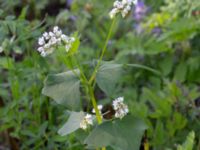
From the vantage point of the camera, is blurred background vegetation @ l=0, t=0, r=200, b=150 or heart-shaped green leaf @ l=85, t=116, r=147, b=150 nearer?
heart-shaped green leaf @ l=85, t=116, r=147, b=150

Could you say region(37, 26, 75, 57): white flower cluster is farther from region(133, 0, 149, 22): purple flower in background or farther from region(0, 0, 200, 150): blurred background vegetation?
region(133, 0, 149, 22): purple flower in background

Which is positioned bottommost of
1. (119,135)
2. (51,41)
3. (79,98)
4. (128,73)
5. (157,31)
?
(128,73)

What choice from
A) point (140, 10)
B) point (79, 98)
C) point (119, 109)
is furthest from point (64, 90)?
point (140, 10)

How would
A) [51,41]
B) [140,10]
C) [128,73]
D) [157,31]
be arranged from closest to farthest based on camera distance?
1. [51,41]
2. [128,73]
3. [157,31]
4. [140,10]

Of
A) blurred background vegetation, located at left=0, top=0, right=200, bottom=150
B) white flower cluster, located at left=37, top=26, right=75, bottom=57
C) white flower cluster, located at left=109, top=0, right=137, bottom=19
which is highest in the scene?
white flower cluster, located at left=109, top=0, right=137, bottom=19

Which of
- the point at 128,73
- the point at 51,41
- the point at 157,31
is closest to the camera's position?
the point at 51,41

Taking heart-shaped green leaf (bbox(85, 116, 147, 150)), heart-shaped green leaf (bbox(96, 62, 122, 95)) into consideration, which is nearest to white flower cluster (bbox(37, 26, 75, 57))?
heart-shaped green leaf (bbox(96, 62, 122, 95))

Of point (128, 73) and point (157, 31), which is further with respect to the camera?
point (157, 31)

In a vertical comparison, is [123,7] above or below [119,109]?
above

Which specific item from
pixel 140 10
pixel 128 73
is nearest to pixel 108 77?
pixel 128 73

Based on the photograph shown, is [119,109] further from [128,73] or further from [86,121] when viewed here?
[128,73]
